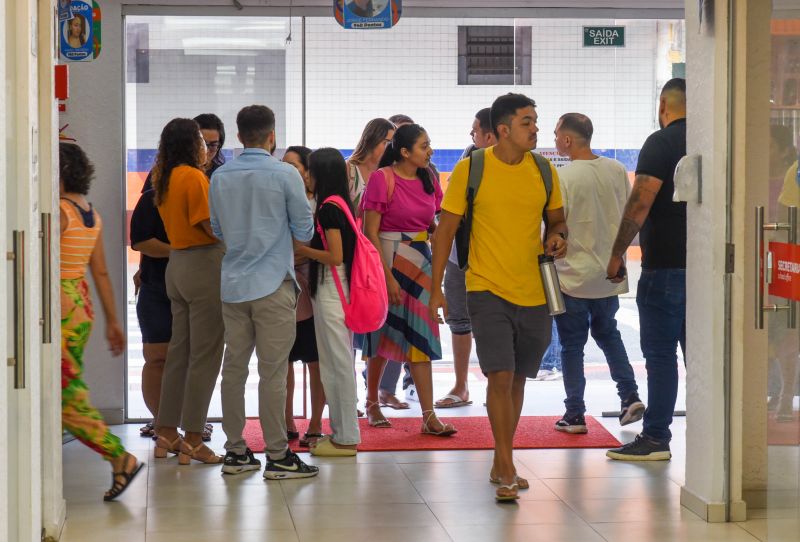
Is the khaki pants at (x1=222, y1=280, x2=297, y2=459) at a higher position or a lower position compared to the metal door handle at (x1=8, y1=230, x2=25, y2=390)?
lower

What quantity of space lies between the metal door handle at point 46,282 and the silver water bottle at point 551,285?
205cm

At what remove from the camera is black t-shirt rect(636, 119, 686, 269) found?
5473mm

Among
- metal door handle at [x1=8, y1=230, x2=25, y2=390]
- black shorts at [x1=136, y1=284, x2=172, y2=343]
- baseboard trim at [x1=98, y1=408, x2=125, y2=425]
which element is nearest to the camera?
metal door handle at [x1=8, y1=230, x2=25, y2=390]

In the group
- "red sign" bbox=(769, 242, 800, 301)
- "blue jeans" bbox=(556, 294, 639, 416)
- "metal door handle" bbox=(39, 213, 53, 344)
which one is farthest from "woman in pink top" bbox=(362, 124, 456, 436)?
"red sign" bbox=(769, 242, 800, 301)

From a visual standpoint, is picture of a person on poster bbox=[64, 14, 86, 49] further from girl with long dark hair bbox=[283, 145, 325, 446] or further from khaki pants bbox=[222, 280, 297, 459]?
khaki pants bbox=[222, 280, 297, 459]

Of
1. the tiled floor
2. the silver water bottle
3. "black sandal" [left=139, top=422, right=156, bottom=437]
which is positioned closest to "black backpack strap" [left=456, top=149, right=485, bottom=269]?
the silver water bottle

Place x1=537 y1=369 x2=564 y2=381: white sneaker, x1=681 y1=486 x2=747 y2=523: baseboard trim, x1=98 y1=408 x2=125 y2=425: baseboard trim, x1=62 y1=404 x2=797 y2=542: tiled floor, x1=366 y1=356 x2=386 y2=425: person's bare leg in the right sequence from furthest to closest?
x1=537 y1=369 x2=564 y2=381: white sneaker → x1=98 y1=408 x2=125 y2=425: baseboard trim → x1=366 y1=356 x2=386 y2=425: person's bare leg → x1=681 y1=486 x2=747 y2=523: baseboard trim → x1=62 y1=404 x2=797 y2=542: tiled floor

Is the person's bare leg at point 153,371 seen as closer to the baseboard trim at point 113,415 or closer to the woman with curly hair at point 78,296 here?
the baseboard trim at point 113,415

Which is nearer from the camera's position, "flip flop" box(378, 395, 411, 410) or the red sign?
the red sign

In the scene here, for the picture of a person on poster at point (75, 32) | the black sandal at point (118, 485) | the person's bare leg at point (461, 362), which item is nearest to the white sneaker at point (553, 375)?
the person's bare leg at point (461, 362)

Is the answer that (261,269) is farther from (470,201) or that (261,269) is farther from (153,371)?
(153,371)

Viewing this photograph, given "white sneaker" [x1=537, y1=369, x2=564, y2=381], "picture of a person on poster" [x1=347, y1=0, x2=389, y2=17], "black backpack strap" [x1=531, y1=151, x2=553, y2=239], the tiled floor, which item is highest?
"picture of a person on poster" [x1=347, y1=0, x2=389, y2=17]

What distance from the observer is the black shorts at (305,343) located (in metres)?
6.21

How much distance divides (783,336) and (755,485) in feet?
4.72
